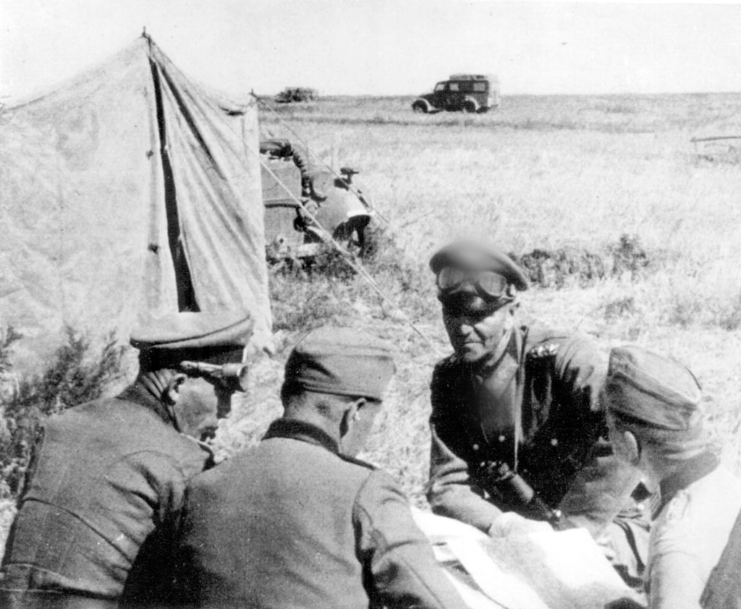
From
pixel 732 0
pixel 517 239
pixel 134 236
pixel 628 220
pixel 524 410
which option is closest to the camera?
pixel 524 410

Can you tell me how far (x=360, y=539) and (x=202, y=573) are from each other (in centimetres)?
36

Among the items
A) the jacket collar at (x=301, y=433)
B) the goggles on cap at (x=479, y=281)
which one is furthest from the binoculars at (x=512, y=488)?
the jacket collar at (x=301, y=433)

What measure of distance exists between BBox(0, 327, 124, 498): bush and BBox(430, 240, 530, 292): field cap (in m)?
2.67

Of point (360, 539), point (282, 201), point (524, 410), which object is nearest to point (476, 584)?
point (360, 539)

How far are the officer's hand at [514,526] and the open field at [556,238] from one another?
173 cm

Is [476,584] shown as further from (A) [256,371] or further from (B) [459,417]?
(A) [256,371]

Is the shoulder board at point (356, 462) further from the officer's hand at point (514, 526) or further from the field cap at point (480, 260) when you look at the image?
the field cap at point (480, 260)

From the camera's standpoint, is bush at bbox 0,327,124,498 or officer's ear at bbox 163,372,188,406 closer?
officer's ear at bbox 163,372,188,406

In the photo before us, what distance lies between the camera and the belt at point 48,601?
1926mm

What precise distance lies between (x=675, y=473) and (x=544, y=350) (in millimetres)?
1131

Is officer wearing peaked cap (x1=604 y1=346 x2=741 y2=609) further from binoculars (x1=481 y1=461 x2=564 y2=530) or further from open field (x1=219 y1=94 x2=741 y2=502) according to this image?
open field (x1=219 y1=94 x2=741 y2=502)

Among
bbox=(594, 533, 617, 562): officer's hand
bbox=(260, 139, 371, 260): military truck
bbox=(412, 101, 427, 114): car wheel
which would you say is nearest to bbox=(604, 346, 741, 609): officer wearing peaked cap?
bbox=(594, 533, 617, 562): officer's hand

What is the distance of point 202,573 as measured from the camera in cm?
168

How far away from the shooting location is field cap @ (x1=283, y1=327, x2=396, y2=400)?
1.85m
